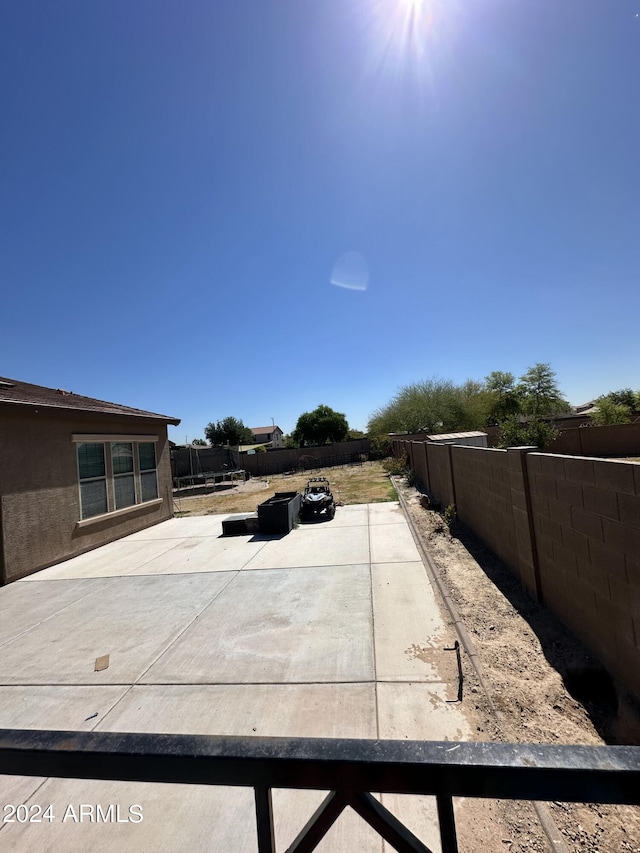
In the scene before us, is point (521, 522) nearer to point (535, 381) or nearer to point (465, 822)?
point (465, 822)

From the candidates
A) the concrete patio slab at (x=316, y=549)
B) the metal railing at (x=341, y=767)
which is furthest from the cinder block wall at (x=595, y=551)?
the concrete patio slab at (x=316, y=549)

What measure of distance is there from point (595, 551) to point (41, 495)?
918 centimetres

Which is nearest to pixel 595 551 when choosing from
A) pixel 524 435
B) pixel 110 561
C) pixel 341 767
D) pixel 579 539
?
pixel 579 539

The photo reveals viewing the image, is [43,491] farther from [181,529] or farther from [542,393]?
[542,393]

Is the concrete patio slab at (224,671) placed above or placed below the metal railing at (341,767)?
below

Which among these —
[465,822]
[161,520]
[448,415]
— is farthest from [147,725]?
[448,415]

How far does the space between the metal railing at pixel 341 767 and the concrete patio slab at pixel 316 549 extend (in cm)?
627

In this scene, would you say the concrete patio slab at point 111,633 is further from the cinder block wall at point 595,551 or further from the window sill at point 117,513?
the cinder block wall at point 595,551

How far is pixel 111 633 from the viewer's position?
16.4 feet

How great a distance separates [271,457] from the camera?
34156 mm

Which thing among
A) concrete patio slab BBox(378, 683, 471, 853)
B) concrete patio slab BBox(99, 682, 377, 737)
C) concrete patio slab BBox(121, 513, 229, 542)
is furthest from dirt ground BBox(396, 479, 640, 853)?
concrete patio slab BBox(121, 513, 229, 542)

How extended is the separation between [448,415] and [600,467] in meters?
27.3

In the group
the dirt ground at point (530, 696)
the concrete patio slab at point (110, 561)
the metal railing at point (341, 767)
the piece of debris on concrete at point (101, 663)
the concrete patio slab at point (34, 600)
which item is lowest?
the dirt ground at point (530, 696)

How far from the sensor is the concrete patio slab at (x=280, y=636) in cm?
393
